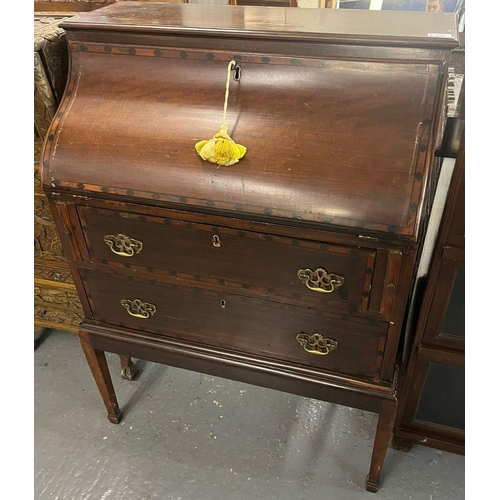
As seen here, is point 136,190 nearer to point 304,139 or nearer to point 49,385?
point 304,139

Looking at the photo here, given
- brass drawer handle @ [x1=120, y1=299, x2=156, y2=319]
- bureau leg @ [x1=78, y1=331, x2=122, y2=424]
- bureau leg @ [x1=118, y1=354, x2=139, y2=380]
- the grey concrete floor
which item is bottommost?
the grey concrete floor

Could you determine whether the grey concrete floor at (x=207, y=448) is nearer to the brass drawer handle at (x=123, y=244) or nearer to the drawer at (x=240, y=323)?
the drawer at (x=240, y=323)

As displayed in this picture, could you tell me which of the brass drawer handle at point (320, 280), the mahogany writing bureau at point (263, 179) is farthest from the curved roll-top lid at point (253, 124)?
the brass drawer handle at point (320, 280)

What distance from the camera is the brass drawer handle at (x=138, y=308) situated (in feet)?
4.70

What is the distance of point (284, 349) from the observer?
1.35m

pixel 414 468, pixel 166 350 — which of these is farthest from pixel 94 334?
pixel 414 468

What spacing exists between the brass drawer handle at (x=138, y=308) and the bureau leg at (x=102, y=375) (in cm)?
21

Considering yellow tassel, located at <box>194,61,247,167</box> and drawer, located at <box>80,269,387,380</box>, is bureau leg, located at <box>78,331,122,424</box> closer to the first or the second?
drawer, located at <box>80,269,387,380</box>

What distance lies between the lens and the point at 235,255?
1216 mm

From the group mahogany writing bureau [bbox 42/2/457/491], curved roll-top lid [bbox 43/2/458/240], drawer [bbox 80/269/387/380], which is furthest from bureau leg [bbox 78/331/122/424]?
curved roll-top lid [bbox 43/2/458/240]

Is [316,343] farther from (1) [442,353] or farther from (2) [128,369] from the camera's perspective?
(2) [128,369]

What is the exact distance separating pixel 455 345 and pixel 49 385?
160 cm

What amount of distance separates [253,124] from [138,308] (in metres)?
0.67

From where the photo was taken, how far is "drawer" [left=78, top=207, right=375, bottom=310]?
1133mm
